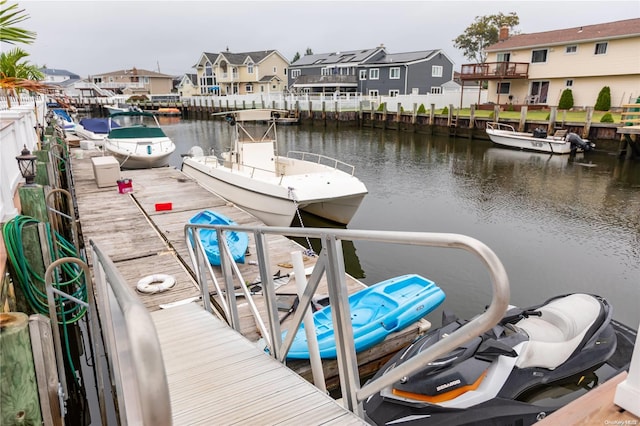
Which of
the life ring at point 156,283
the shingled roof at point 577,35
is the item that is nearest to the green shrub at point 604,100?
the shingled roof at point 577,35

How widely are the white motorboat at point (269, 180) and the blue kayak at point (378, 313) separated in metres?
3.93

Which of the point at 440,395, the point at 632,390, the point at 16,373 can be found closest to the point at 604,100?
the point at 440,395

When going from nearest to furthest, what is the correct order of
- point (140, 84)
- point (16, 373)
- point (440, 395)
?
point (16, 373)
point (440, 395)
point (140, 84)

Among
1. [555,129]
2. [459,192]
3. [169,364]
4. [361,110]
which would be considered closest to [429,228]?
[459,192]

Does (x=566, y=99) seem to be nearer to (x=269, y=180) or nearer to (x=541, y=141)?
(x=541, y=141)

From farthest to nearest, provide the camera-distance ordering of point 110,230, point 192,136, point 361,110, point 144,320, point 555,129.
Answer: point 361,110
point 192,136
point 555,129
point 110,230
point 144,320

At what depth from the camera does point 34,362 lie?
2619 millimetres

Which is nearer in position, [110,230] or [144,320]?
[144,320]

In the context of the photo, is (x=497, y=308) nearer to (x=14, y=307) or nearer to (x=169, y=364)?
(x=169, y=364)

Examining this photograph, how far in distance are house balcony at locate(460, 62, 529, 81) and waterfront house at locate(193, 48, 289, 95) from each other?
29188 millimetres

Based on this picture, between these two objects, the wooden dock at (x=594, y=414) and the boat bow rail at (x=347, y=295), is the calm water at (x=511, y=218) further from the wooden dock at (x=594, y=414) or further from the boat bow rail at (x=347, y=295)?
the boat bow rail at (x=347, y=295)

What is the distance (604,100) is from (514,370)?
28.5 metres

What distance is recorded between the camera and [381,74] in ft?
143

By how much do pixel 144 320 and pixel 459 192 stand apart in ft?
46.2
